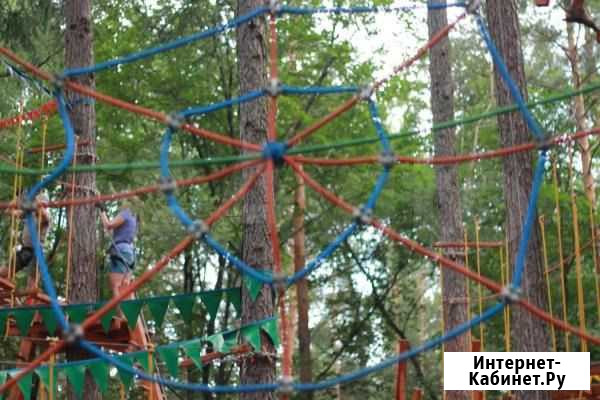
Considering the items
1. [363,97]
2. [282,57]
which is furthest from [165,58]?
[363,97]

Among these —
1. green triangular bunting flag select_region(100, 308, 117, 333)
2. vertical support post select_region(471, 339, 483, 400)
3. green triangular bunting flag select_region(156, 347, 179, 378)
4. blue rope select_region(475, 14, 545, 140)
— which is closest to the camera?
blue rope select_region(475, 14, 545, 140)

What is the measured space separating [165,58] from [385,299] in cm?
539

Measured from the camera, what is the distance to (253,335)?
6.39 metres

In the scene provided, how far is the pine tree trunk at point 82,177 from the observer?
7.93 meters

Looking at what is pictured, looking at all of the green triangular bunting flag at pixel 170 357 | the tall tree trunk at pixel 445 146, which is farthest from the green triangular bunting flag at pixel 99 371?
the tall tree trunk at pixel 445 146

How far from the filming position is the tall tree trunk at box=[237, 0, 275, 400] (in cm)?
663

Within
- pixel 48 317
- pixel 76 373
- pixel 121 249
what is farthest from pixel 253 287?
pixel 121 249

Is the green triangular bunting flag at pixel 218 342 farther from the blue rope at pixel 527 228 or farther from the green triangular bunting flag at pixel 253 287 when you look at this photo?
the blue rope at pixel 527 228

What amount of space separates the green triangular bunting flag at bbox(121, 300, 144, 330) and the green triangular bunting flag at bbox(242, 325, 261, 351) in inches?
28.3

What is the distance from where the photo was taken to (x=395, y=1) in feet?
48.5

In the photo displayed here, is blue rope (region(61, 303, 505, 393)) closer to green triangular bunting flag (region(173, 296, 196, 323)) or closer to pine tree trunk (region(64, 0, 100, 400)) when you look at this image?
green triangular bunting flag (region(173, 296, 196, 323))

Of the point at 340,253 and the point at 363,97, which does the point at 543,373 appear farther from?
the point at 340,253

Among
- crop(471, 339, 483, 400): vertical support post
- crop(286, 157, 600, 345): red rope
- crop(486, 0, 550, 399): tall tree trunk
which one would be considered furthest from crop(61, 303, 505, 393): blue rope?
crop(471, 339, 483, 400): vertical support post

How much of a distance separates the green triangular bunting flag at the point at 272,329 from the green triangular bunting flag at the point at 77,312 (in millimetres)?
1155
